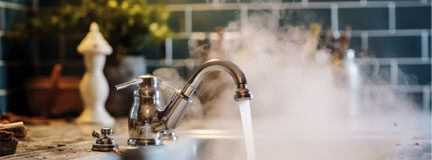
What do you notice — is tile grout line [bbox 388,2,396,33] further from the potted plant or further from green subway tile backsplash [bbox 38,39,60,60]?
green subway tile backsplash [bbox 38,39,60,60]

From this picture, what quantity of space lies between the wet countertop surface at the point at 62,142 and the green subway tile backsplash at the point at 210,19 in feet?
1.84

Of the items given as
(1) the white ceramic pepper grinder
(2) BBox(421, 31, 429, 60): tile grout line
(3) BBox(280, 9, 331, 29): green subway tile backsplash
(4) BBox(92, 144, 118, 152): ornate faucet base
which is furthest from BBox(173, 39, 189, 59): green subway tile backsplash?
(4) BBox(92, 144, 118, 152): ornate faucet base

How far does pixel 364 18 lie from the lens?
232 cm

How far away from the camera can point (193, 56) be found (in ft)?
7.80

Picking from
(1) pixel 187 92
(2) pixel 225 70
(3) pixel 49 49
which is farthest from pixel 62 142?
(3) pixel 49 49

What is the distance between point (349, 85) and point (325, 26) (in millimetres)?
357

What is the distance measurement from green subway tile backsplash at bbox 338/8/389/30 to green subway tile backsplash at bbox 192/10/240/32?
0.40 m

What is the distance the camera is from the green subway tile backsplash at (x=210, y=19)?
237 cm

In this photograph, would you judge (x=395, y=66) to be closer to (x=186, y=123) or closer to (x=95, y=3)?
(x=186, y=123)

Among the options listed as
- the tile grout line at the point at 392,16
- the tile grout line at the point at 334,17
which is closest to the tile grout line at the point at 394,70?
the tile grout line at the point at 392,16

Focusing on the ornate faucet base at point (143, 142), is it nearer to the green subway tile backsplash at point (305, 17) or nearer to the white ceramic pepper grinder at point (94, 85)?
the white ceramic pepper grinder at point (94, 85)

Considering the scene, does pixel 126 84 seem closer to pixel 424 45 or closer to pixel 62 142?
pixel 62 142

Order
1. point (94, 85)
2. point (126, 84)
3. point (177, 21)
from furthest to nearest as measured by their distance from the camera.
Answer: point (177, 21), point (94, 85), point (126, 84)

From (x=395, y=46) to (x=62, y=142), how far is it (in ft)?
4.50
